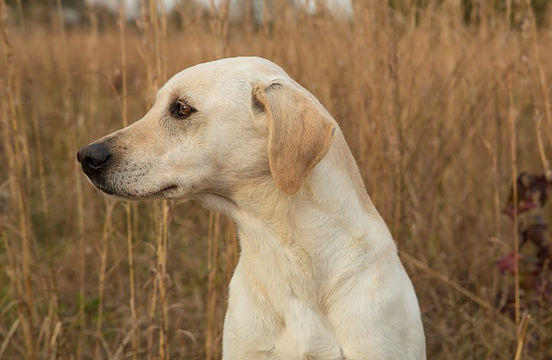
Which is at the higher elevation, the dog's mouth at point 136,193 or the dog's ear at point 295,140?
the dog's ear at point 295,140

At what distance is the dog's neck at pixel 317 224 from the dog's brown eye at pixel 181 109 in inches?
10.0

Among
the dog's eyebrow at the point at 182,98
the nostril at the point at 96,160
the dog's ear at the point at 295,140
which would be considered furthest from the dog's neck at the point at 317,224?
the nostril at the point at 96,160

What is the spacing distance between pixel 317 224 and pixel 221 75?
492 mm

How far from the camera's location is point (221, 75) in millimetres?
1822

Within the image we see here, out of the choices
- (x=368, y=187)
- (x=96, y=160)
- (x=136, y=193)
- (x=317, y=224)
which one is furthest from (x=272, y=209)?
(x=368, y=187)

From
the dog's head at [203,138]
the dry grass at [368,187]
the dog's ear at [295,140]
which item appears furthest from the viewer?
the dry grass at [368,187]

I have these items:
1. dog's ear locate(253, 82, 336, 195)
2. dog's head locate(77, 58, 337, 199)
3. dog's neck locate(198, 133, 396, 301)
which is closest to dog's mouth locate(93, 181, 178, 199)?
dog's head locate(77, 58, 337, 199)

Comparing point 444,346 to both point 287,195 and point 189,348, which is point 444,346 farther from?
point 287,195

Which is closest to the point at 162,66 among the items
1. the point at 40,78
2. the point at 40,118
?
Result: the point at 40,118

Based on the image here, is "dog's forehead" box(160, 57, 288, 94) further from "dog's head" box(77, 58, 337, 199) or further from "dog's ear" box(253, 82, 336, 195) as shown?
"dog's ear" box(253, 82, 336, 195)

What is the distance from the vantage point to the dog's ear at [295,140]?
163 centimetres

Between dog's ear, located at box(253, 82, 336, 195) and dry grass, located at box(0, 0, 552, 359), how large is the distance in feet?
1.96

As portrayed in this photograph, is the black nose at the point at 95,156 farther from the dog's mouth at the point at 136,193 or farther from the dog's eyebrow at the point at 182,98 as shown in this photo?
the dog's eyebrow at the point at 182,98

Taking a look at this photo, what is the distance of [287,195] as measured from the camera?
1.79 metres
